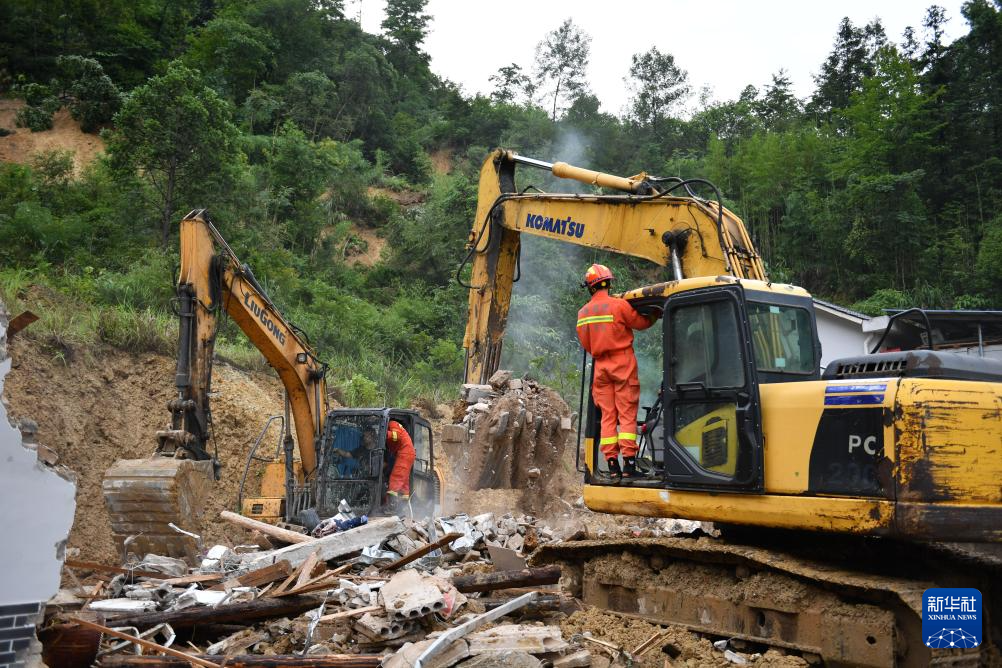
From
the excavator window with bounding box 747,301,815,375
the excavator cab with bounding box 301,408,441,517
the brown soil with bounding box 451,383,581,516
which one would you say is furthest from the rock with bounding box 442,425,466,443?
the excavator window with bounding box 747,301,815,375

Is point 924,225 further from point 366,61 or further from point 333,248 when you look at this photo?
point 366,61

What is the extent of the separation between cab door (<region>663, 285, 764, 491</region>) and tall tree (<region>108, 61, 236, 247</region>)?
50.6 feet

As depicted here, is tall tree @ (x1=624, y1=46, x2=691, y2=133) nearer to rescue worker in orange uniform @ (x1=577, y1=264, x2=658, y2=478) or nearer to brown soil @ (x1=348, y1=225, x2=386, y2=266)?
brown soil @ (x1=348, y1=225, x2=386, y2=266)

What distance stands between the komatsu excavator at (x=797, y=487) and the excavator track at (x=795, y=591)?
10mm

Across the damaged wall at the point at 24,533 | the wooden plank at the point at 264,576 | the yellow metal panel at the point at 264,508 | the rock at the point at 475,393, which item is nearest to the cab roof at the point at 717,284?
the wooden plank at the point at 264,576

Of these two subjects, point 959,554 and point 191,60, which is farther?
point 191,60

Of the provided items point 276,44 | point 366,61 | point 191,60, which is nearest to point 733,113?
point 366,61

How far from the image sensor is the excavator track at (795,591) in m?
4.63

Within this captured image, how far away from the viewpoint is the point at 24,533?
3.79 m

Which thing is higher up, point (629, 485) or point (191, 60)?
point (191, 60)

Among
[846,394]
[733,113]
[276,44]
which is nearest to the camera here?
[846,394]

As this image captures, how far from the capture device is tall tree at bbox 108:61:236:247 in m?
18.3

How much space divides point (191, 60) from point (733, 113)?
25601 mm

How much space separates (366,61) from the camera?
37.0 m
